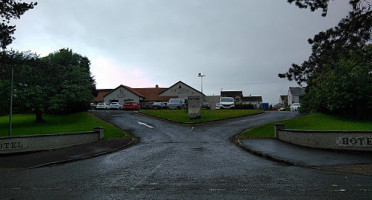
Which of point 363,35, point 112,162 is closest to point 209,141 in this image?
point 112,162

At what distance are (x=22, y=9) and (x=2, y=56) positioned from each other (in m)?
3.51

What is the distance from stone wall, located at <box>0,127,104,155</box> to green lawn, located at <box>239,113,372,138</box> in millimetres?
9152

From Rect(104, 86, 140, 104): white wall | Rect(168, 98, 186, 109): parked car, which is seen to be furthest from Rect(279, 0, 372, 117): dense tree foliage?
Rect(104, 86, 140, 104): white wall

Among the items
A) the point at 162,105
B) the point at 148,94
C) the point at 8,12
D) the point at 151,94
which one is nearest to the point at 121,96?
the point at 148,94

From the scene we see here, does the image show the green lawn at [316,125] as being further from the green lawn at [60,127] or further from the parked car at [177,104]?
the parked car at [177,104]

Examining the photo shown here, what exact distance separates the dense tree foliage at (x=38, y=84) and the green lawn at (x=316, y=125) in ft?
50.6

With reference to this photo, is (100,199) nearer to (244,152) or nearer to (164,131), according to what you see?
(244,152)

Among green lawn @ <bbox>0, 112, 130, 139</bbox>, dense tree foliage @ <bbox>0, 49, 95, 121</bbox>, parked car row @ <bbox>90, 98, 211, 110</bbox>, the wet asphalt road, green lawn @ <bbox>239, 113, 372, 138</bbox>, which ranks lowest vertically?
the wet asphalt road

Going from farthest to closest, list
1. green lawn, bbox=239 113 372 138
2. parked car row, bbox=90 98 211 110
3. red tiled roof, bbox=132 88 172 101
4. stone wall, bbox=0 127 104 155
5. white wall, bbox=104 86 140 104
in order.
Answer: red tiled roof, bbox=132 88 172 101, white wall, bbox=104 86 140 104, parked car row, bbox=90 98 211 110, green lawn, bbox=239 113 372 138, stone wall, bbox=0 127 104 155

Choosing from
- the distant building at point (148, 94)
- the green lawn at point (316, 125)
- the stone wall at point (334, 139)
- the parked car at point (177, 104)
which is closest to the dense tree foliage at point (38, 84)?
the parked car at point (177, 104)

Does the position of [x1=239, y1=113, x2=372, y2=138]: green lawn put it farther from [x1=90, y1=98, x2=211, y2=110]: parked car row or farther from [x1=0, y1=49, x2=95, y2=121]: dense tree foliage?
[x1=90, y1=98, x2=211, y2=110]: parked car row

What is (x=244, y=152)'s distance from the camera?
1074cm

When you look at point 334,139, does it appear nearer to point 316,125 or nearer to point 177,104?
point 316,125

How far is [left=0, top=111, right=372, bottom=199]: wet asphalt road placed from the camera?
17.5ft
